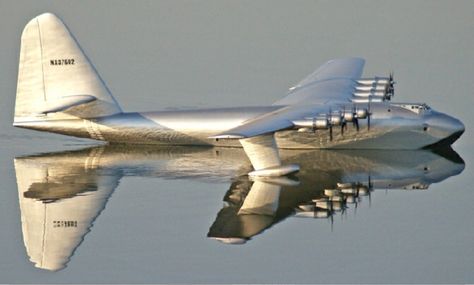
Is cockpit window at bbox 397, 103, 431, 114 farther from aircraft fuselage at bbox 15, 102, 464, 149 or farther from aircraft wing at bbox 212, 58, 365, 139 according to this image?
aircraft wing at bbox 212, 58, 365, 139

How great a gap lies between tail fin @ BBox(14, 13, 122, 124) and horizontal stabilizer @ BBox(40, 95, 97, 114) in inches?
18.4

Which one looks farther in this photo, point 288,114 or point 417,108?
point 417,108

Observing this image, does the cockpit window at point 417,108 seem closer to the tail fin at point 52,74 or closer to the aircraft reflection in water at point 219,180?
the aircraft reflection in water at point 219,180

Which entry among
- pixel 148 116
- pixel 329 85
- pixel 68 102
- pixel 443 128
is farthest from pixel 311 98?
pixel 68 102

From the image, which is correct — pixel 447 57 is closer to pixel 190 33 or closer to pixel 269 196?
pixel 190 33

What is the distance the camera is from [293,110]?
68000mm

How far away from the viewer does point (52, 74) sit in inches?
2817

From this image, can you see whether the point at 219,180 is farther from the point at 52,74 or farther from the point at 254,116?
the point at 52,74

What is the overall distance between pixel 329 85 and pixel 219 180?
51.1 feet

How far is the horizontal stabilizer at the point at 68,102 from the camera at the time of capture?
66.7 meters

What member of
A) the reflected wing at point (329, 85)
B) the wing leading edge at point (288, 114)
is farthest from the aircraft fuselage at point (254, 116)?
the reflected wing at point (329, 85)

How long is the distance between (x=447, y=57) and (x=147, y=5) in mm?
34899

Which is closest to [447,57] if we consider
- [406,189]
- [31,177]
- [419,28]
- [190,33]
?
[419,28]

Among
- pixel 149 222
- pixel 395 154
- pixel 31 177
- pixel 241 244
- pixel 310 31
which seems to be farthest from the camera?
pixel 310 31
